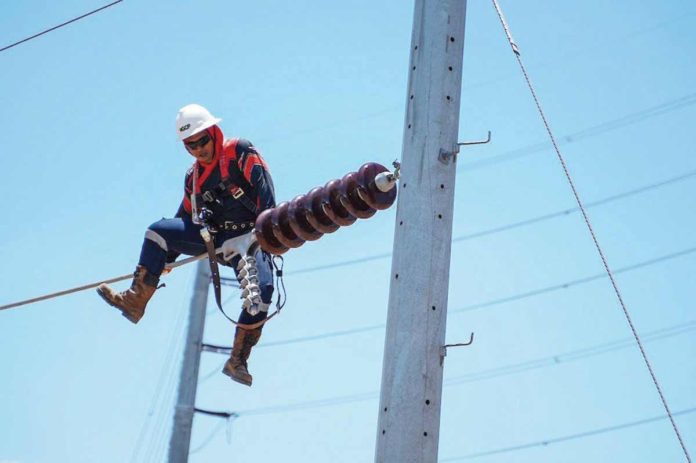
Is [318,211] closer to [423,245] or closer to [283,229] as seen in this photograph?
[283,229]

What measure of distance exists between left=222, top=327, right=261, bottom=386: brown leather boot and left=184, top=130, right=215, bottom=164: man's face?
128cm

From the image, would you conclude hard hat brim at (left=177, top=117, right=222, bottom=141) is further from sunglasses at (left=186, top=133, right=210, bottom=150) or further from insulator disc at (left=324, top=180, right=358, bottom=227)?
insulator disc at (left=324, top=180, right=358, bottom=227)

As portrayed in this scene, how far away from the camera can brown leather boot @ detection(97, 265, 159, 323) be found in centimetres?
970

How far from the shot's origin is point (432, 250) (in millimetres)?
6906

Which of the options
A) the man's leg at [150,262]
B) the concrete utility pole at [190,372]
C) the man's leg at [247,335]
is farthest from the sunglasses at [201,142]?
the concrete utility pole at [190,372]

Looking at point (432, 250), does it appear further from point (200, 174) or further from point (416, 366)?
point (200, 174)

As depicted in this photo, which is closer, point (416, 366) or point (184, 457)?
point (416, 366)

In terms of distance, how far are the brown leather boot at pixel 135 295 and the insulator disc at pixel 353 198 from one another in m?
2.08

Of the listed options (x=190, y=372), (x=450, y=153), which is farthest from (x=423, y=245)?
(x=190, y=372)

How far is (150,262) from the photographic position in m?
9.71

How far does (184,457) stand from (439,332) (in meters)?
11.5

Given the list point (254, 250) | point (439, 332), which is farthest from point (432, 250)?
point (254, 250)

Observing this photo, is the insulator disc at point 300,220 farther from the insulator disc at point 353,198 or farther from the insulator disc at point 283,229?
the insulator disc at point 353,198

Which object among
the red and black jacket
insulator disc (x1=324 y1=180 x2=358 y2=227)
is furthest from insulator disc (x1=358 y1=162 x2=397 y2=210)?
the red and black jacket
